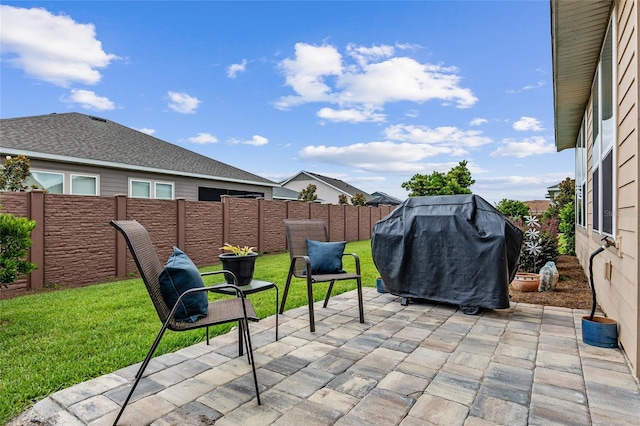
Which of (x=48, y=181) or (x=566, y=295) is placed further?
(x=48, y=181)

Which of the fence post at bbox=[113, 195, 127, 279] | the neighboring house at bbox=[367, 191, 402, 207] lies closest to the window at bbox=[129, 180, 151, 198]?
the fence post at bbox=[113, 195, 127, 279]

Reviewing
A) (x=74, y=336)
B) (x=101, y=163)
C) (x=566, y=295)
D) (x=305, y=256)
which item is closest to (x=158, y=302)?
(x=305, y=256)

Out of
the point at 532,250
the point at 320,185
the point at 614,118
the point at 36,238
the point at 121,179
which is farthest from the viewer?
the point at 320,185

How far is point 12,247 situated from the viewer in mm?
3959

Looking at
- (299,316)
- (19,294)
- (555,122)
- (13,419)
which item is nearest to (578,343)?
(299,316)

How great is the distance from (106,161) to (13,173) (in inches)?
93.2

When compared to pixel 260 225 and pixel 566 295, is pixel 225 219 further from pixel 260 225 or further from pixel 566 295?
pixel 566 295

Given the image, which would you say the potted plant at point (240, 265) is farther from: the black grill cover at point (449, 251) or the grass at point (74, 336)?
the black grill cover at point (449, 251)

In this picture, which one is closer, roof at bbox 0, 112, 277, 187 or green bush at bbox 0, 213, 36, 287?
green bush at bbox 0, 213, 36, 287

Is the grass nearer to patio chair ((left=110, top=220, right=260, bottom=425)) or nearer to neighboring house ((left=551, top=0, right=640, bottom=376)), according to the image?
patio chair ((left=110, top=220, right=260, bottom=425))

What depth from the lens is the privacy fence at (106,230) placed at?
18.0 ft

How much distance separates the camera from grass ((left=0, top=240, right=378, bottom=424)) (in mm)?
2264

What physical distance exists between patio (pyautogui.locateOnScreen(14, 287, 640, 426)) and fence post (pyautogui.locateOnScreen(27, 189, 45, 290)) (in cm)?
428

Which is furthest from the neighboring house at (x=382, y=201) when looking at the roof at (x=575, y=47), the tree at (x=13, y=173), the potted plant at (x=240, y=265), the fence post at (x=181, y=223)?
the potted plant at (x=240, y=265)
